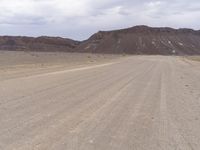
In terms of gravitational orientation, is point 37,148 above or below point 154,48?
above

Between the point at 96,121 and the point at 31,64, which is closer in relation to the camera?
the point at 96,121

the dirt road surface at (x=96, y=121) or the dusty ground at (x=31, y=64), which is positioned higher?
the dirt road surface at (x=96, y=121)

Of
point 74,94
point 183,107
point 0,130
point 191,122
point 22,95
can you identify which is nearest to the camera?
point 0,130

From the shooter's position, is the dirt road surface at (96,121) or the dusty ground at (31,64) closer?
the dirt road surface at (96,121)

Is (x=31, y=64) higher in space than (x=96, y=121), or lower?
lower

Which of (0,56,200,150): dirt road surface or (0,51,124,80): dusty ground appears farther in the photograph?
(0,51,124,80): dusty ground

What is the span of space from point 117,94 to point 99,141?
8234 mm

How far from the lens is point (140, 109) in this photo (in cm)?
1224

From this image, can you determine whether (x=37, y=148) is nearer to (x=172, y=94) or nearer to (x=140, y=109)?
(x=140, y=109)

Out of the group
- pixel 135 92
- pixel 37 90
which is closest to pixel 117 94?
pixel 135 92

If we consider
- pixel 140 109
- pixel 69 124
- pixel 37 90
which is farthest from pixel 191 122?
pixel 37 90

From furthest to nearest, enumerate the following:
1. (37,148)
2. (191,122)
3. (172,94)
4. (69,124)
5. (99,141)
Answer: (172,94)
(191,122)
(69,124)
(99,141)
(37,148)

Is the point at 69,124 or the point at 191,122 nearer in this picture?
the point at 69,124

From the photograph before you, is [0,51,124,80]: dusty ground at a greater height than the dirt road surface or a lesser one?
lesser
